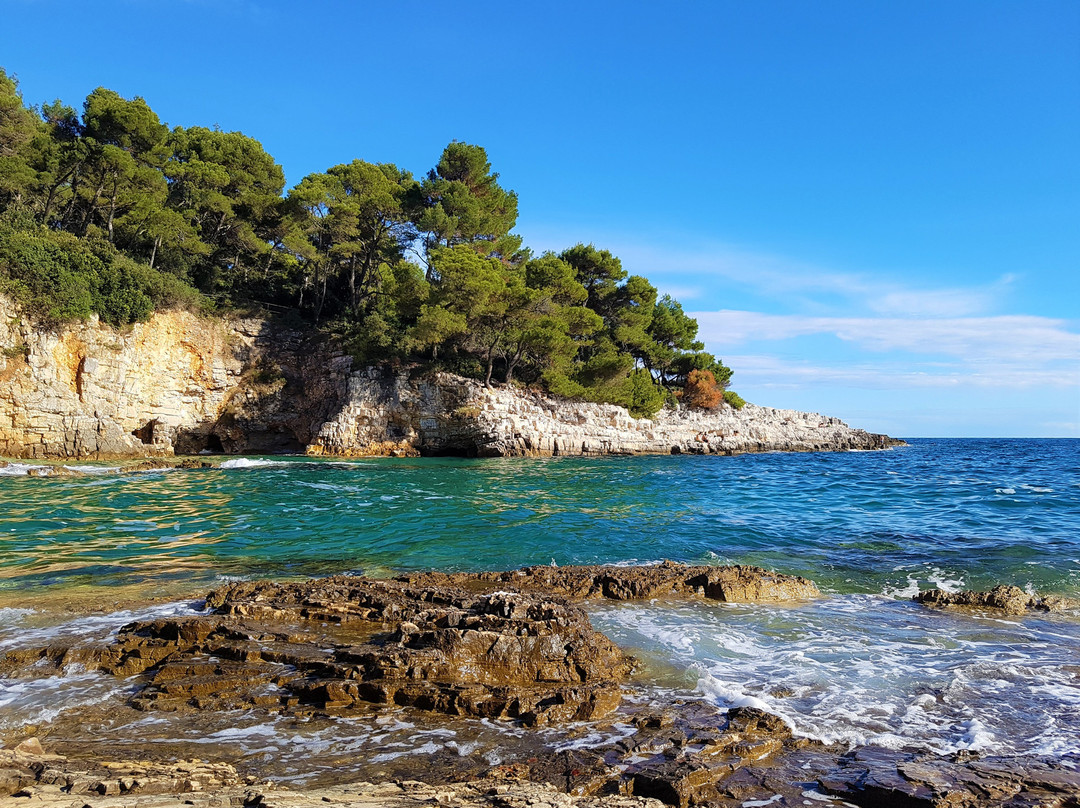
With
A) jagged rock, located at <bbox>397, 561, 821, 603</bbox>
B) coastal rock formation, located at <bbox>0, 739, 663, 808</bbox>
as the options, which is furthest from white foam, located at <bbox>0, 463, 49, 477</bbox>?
coastal rock formation, located at <bbox>0, 739, 663, 808</bbox>

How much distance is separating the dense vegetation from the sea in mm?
13056

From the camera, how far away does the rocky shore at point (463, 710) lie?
3025 millimetres

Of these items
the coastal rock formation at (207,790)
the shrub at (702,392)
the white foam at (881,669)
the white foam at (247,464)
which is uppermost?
the shrub at (702,392)

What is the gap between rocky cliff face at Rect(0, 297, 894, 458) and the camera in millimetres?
25062

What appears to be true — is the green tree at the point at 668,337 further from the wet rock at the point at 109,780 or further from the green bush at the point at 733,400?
the wet rock at the point at 109,780

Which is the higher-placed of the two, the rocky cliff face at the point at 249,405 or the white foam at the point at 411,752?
the rocky cliff face at the point at 249,405

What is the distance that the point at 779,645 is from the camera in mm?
5770

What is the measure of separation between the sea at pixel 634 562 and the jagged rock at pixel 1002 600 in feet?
0.97

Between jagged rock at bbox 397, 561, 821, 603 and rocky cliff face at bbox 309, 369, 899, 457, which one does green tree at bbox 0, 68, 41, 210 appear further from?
jagged rock at bbox 397, 561, 821, 603

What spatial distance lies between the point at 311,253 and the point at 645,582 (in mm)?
34593

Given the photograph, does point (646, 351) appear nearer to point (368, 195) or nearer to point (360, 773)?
point (368, 195)

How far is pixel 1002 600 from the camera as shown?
7.25 m

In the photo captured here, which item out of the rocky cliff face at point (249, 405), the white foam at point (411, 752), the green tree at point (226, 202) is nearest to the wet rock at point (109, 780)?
the white foam at point (411, 752)

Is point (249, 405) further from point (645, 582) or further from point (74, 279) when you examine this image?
point (645, 582)
